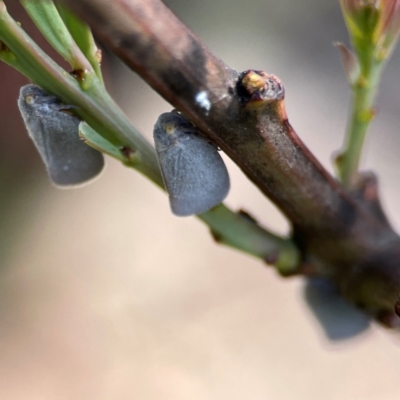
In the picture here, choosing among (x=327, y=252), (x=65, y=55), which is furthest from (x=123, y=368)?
(x=65, y=55)

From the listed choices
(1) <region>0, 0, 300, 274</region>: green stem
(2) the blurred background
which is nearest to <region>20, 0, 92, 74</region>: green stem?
(1) <region>0, 0, 300, 274</region>: green stem

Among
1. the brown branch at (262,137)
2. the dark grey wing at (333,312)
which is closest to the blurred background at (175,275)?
the dark grey wing at (333,312)

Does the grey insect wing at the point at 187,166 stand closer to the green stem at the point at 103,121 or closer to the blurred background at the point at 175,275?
the green stem at the point at 103,121

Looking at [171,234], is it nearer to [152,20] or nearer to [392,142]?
[392,142]

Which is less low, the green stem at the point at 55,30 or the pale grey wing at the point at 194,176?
the green stem at the point at 55,30

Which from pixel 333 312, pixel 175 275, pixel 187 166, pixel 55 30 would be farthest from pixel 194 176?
pixel 175 275

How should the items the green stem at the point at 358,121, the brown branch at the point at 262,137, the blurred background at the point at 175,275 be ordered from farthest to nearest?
the blurred background at the point at 175,275, the green stem at the point at 358,121, the brown branch at the point at 262,137
